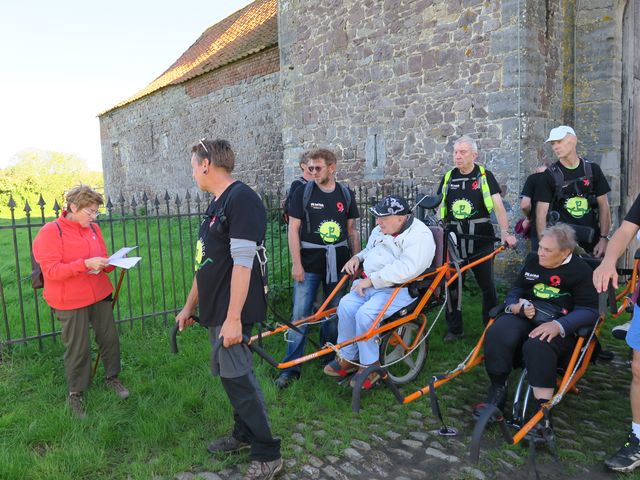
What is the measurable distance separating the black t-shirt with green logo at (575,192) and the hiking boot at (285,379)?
9.26 ft

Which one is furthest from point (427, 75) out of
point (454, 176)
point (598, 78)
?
point (454, 176)

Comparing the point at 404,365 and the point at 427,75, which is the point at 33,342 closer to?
the point at 404,365

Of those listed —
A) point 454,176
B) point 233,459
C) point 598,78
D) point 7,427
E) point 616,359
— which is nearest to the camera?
point 233,459

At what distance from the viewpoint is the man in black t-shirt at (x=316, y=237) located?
4.40 m

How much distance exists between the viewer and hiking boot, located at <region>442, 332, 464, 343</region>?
5.34 m

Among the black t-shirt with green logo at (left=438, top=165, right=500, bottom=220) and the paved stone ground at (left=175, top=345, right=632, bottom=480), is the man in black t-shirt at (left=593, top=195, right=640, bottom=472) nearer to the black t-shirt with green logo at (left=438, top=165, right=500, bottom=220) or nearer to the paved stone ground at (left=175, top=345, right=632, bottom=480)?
the paved stone ground at (left=175, top=345, right=632, bottom=480)

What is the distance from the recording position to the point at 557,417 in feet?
12.2

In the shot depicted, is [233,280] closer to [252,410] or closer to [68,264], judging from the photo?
[252,410]

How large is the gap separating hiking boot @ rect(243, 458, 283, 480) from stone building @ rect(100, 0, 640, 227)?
5.68 metres

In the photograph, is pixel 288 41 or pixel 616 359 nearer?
pixel 616 359

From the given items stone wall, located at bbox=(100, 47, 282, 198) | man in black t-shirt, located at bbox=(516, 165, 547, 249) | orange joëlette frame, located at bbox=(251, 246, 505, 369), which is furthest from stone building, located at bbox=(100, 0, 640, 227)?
orange joëlette frame, located at bbox=(251, 246, 505, 369)

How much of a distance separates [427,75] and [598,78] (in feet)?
8.03

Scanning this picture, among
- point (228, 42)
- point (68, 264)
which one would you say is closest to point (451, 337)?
point (68, 264)

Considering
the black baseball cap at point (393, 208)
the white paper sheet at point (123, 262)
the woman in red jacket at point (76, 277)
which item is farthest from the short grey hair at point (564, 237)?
the woman in red jacket at point (76, 277)
